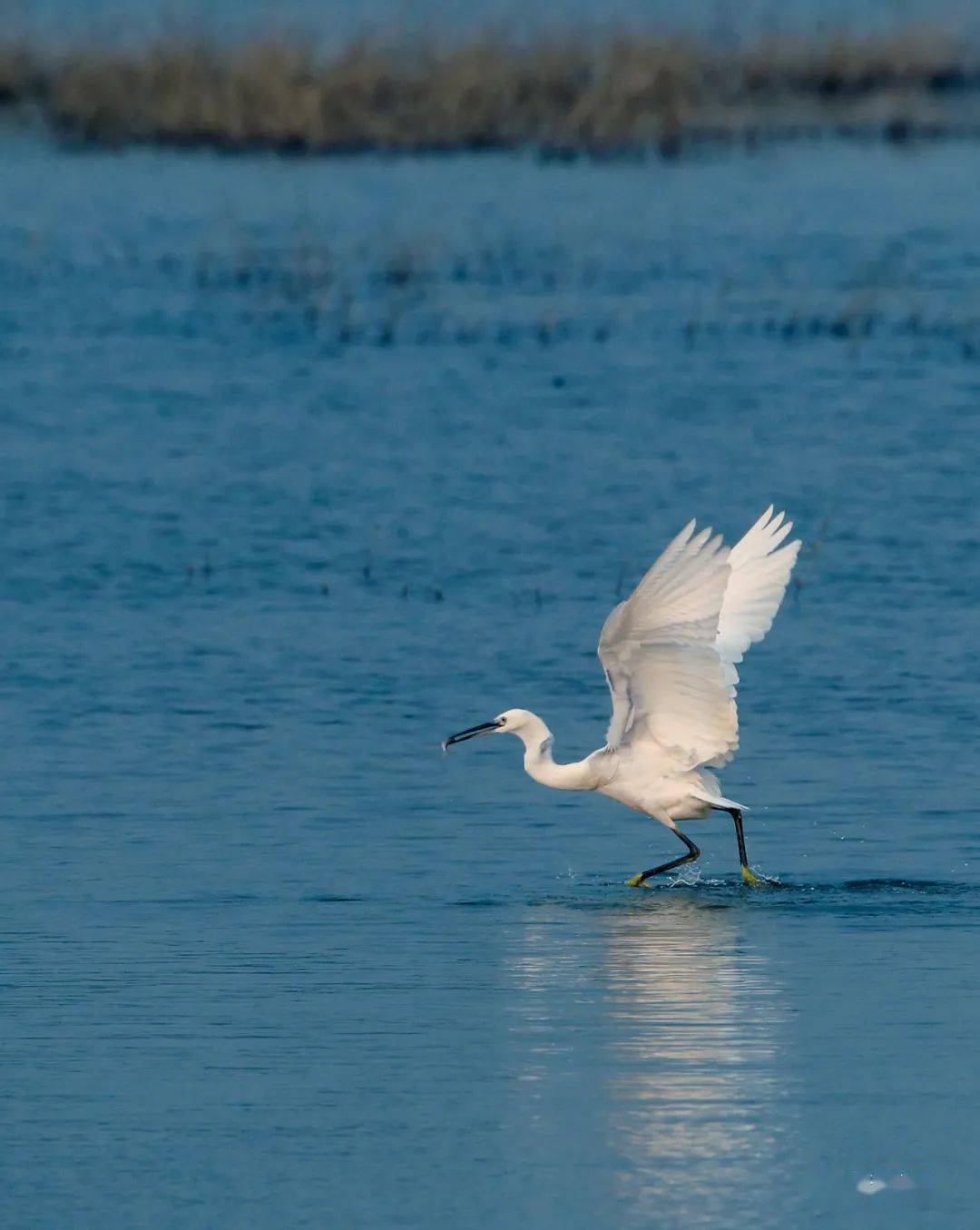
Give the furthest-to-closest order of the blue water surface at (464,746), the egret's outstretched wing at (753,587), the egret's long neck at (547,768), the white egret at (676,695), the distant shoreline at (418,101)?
the distant shoreline at (418,101) < the egret's outstretched wing at (753,587) < the egret's long neck at (547,768) < the white egret at (676,695) < the blue water surface at (464,746)

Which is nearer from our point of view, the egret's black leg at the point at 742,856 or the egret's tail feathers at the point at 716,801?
the egret's black leg at the point at 742,856

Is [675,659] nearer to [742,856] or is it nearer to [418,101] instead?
[742,856]

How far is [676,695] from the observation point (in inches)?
413

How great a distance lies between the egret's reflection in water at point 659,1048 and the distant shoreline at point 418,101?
24838 millimetres

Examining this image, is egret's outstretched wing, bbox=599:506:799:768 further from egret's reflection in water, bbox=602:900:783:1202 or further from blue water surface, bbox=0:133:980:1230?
egret's reflection in water, bbox=602:900:783:1202

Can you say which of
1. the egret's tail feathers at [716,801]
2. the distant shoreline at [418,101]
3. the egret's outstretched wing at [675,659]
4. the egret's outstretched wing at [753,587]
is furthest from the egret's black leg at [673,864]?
the distant shoreline at [418,101]

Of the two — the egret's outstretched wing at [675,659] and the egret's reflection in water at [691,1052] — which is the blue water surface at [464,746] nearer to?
the egret's reflection in water at [691,1052]

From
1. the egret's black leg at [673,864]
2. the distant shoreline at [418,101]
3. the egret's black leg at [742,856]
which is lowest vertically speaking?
the egret's black leg at [673,864]

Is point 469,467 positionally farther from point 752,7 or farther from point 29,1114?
point 752,7

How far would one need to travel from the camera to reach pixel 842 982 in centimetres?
856

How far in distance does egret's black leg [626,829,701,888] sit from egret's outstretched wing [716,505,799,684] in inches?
24.5

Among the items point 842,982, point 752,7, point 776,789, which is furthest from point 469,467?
point 752,7

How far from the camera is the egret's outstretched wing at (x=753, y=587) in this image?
10828 millimetres

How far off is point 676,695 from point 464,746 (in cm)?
193
